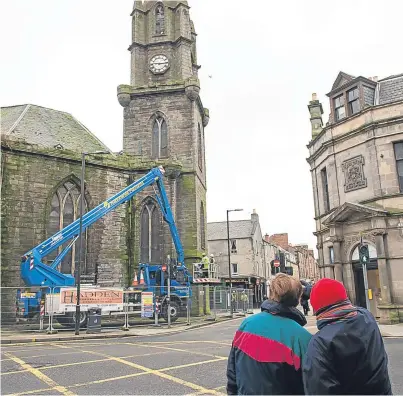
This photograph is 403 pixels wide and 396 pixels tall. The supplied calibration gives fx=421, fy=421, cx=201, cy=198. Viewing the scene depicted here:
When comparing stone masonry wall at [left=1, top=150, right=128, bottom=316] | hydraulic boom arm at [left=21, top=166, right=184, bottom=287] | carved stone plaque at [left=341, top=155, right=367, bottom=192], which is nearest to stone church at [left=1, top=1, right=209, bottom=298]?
stone masonry wall at [left=1, top=150, right=128, bottom=316]

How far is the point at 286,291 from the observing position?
3.24m

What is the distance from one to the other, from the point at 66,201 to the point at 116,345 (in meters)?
12.7

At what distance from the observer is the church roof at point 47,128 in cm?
2544

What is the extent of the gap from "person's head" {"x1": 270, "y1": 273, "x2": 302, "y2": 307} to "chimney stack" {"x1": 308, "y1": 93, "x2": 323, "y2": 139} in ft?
78.9

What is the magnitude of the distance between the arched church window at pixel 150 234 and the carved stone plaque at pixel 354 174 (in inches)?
→ 450

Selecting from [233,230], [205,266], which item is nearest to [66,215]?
[205,266]

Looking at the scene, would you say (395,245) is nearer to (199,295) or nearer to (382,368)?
(199,295)

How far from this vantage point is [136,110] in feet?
99.9

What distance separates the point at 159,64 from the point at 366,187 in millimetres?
18847

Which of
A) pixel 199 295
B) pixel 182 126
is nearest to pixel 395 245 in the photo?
pixel 199 295

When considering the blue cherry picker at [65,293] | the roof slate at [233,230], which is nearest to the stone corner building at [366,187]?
the blue cherry picker at [65,293]

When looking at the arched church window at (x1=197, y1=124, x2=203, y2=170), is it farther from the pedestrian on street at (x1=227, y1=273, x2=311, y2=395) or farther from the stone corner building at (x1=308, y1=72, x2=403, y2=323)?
the pedestrian on street at (x1=227, y1=273, x2=311, y2=395)

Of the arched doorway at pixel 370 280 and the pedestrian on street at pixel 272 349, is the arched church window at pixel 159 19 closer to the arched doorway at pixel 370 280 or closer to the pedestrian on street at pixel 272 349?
the arched doorway at pixel 370 280

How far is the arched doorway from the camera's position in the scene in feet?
64.3
